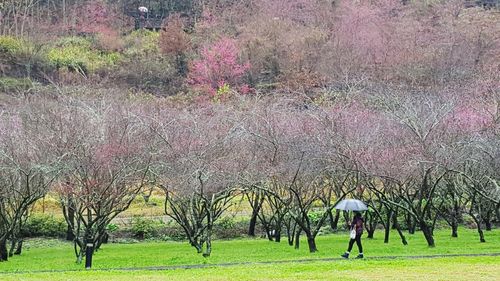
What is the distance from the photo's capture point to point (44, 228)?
104ft

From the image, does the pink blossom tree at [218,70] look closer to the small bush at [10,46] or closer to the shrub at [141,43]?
the shrub at [141,43]

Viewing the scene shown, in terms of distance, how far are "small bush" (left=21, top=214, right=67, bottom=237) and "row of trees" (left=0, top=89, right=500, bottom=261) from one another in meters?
5.18

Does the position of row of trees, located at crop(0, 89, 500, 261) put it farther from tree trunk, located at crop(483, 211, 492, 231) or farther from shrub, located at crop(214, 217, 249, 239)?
shrub, located at crop(214, 217, 249, 239)

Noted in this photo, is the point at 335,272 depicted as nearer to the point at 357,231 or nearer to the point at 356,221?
the point at 357,231

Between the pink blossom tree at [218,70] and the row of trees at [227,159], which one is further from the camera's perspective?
the pink blossom tree at [218,70]

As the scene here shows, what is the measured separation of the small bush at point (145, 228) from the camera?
31812 mm

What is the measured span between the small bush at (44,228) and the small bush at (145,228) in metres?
3.19

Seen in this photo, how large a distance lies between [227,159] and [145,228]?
982 cm

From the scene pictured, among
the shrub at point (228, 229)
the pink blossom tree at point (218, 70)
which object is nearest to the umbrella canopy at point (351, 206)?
the shrub at point (228, 229)

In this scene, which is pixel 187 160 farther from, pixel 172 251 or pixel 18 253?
pixel 18 253

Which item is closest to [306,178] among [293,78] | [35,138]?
[35,138]

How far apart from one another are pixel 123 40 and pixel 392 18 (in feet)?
80.3

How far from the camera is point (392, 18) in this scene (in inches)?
2469

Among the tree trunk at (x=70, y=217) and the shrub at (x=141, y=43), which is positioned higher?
the shrub at (x=141, y=43)
